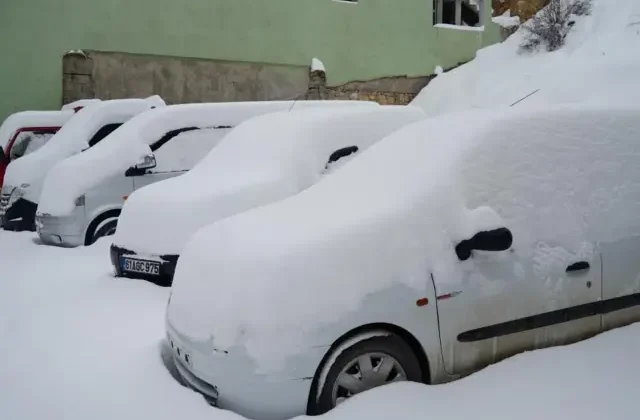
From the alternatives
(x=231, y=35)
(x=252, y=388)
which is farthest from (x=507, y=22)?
(x=252, y=388)

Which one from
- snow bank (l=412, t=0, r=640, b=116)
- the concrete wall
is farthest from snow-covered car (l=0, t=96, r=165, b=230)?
snow bank (l=412, t=0, r=640, b=116)

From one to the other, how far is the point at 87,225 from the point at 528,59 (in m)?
13.1

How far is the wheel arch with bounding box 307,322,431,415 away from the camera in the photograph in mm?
2803

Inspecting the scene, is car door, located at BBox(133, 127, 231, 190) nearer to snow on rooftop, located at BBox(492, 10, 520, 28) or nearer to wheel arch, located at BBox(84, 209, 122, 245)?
wheel arch, located at BBox(84, 209, 122, 245)

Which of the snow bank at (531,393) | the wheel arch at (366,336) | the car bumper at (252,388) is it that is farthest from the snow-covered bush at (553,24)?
the car bumper at (252,388)

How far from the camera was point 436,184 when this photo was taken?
3.24 metres

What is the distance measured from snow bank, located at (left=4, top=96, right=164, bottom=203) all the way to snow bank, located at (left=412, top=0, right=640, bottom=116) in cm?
890

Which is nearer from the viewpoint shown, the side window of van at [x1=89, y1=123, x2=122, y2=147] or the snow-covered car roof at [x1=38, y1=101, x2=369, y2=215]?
the snow-covered car roof at [x1=38, y1=101, x2=369, y2=215]

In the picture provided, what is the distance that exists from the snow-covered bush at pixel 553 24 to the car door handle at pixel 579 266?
14.2 metres

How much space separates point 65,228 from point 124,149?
1235mm

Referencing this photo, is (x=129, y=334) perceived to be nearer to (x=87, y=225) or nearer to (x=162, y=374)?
(x=162, y=374)

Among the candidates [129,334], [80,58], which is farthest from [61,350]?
[80,58]

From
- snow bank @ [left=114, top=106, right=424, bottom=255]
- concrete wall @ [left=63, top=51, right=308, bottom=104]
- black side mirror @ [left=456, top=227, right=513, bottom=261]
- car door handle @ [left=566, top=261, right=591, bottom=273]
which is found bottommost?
car door handle @ [left=566, top=261, right=591, bottom=273]

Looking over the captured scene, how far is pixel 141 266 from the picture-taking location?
17.7 ft
